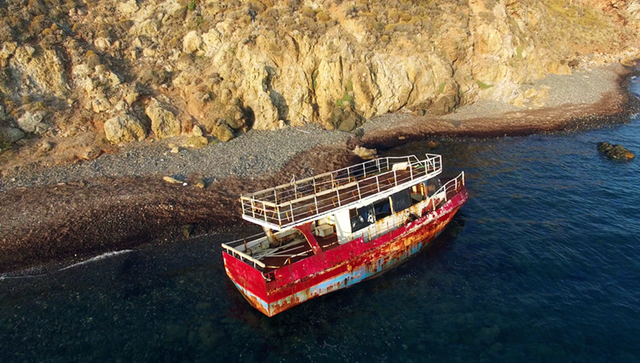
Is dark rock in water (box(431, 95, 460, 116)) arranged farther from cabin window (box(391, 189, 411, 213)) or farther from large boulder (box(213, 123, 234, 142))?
Answer: cabin window (box(391, 189, 411, 213))

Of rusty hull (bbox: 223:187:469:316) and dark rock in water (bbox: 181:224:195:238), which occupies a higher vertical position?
dark rock in water (bbox: 181:224:195:238)

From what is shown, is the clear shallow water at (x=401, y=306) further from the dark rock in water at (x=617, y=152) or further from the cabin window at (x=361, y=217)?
the dark rock in water at (x=617, y=152)

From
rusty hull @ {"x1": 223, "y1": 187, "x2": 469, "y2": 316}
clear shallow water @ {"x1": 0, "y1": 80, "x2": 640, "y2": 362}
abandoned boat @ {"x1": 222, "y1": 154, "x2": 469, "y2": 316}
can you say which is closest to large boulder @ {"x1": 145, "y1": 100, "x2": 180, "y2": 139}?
clear shallow water @ {"x1": 0, "y1": 80, "x2": 640, "y2": 362}

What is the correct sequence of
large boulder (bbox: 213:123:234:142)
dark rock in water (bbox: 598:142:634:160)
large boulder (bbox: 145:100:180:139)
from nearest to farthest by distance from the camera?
dark rock in water (bbox: 598:142:634:160), large boulder (bbox: 145:100:180:139), large boulder (bbox: 213:123:234:142)

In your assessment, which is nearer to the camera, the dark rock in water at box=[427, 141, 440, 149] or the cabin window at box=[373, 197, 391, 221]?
the cabin window at box=[373, 197, 391, 221]

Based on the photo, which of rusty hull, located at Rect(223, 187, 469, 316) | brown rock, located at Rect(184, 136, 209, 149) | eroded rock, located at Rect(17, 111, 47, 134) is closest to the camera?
rusty hull, located at Rect(223, 187, 469, 316)

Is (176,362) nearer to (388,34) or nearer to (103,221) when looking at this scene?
(103,221)

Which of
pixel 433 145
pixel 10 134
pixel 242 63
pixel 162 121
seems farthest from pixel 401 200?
pixel 10 134
